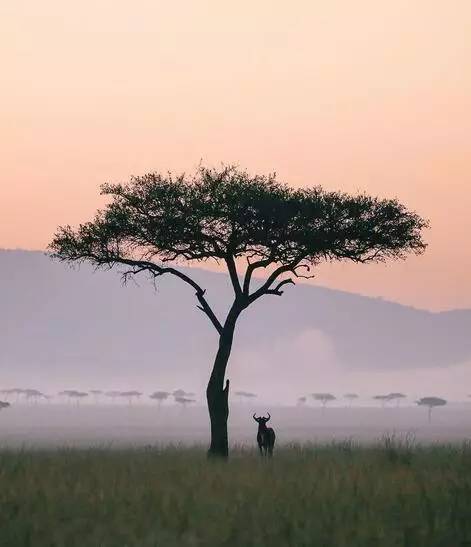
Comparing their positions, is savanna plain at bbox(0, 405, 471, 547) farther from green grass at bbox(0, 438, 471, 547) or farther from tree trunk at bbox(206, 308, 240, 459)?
tree trunk at bbox(206, 308, 240, 459)

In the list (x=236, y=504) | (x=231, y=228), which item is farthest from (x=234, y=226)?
(x=236, y=504)

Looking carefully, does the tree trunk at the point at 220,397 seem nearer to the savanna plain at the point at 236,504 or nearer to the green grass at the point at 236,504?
the savanna plain at the point at 236,504

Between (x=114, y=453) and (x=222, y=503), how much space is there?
1598cm

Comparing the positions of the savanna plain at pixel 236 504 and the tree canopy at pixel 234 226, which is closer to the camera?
the savanna plain at pixel 236 504

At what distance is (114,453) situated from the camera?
116 ft

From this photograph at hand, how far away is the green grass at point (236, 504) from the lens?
16.9 metres

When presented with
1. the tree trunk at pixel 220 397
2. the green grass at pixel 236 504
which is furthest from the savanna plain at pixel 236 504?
the tree trunk at pixel 220 397

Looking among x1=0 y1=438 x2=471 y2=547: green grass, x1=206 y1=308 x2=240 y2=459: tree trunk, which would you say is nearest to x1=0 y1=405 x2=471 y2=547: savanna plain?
x1=0 y1=438 x2=471 y2=547: green grass

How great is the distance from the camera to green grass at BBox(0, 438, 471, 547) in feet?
55.5

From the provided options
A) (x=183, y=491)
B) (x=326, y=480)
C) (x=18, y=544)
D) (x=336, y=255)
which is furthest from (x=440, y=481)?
(x=336, y=255)

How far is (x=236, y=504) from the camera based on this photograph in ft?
65.6

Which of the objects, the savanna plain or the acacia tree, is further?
the acacia tree

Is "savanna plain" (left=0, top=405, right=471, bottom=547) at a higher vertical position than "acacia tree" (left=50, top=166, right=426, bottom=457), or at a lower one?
lower

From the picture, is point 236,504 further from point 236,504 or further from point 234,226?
point 234,226
